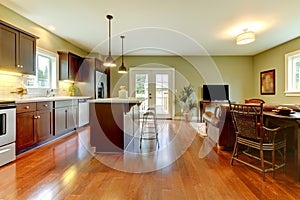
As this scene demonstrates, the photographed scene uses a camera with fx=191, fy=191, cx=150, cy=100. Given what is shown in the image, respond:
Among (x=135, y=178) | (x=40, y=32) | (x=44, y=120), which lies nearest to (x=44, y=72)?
(x=40, y=32)

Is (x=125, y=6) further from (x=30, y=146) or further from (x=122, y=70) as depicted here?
(x=30, y=146)

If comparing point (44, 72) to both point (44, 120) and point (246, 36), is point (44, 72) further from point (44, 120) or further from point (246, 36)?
point (246, 36)

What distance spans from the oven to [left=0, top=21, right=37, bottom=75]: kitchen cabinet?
78cm

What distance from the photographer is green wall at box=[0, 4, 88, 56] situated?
353cm

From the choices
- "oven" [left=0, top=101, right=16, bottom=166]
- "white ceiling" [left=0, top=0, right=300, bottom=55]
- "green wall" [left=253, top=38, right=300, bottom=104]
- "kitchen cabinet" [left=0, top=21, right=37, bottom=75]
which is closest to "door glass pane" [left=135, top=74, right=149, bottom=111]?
"white ceiling" [left=0, top=0, right=300, bottom=55]

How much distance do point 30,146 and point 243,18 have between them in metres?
4.78

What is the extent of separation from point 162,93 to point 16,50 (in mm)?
5216

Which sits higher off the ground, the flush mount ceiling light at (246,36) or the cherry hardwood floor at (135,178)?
the flush mount ceiling light at (246,36)

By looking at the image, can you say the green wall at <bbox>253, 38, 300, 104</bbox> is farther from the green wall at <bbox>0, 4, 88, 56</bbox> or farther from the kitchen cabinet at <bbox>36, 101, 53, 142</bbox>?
the green wall at <bbox>0, 4, 88, 56</bbox>

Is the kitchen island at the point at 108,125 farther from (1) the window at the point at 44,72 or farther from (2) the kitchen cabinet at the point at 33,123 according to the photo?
(1) the window at the point at 44,72

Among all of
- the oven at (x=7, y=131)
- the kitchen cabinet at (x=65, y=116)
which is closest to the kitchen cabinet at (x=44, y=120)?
the kitchen cabinet at (x=65, y=116)

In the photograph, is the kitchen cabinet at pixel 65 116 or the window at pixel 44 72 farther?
the window at pixel 44 72

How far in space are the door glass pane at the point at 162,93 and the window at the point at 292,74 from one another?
3926 millimetres

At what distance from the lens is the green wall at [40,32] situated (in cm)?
353
